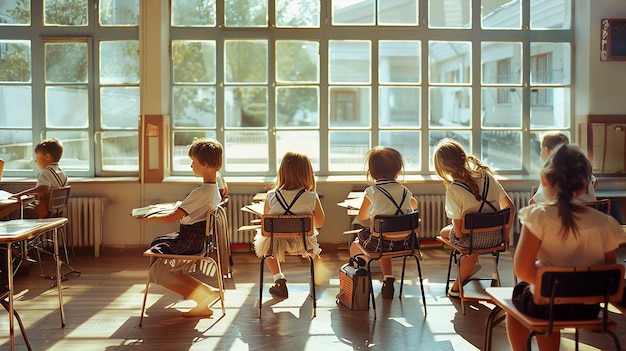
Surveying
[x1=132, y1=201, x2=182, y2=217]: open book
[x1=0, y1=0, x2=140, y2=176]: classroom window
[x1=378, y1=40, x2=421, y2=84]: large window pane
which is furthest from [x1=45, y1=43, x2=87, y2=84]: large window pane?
[x1=132, y1=201, x2=182, y2=217]: open book

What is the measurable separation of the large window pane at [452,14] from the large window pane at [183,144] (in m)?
2.62

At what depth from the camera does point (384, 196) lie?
5246mm

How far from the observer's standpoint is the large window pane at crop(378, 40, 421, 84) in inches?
312

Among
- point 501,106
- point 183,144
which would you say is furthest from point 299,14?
point 501,106

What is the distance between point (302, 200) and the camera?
17.4 ft

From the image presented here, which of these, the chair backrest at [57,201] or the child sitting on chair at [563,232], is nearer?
the child sitting on chair at [563,232]

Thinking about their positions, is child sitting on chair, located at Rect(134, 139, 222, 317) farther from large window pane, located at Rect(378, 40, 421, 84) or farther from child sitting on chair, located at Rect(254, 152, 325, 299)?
large window pane, located at Rect(378, 40, 421, 84)

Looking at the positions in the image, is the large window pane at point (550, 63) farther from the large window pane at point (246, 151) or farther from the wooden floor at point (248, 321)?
the large window pane at point (246, 151)

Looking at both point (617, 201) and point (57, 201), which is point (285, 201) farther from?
point (617, 201)

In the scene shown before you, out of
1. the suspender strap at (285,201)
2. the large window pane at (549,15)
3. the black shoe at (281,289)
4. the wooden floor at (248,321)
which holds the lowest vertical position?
the wooden floor at (248,321)

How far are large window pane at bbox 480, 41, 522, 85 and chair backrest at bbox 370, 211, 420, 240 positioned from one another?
335 cm

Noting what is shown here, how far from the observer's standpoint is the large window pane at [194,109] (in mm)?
7891

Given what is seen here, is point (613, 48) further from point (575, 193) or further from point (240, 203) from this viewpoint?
point (575, 193)

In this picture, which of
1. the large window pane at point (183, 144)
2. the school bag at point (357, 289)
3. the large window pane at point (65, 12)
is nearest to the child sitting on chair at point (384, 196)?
the school bag at point (357, 289)
